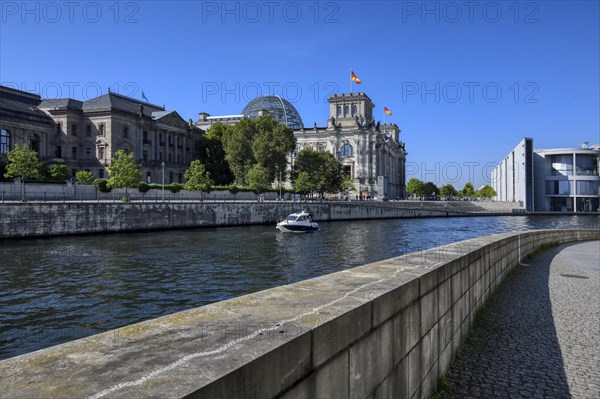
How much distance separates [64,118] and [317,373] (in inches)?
3661

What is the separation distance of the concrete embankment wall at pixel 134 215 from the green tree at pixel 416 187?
121 m

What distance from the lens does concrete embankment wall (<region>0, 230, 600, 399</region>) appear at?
8.04ft

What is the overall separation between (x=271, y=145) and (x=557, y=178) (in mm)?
77517

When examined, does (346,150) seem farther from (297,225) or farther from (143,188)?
(297,225)

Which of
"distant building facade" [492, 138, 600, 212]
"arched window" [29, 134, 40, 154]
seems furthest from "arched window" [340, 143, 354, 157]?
"arched window" [29, 134, 40, 154]

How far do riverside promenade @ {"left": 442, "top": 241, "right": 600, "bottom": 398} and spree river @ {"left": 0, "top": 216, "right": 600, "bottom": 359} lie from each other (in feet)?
33.3

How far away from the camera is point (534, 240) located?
22.1m

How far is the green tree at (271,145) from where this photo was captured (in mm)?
88750

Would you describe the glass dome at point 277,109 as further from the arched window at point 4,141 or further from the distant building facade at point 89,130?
the arched window at point 4,141

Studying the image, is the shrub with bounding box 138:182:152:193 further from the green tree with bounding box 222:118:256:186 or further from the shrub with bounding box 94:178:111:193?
the green tree with bounding box 222:118:256:186

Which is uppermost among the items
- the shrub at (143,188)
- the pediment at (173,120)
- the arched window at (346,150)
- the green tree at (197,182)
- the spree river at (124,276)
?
the pediment at (173,120)

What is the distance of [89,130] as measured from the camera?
84.7 m

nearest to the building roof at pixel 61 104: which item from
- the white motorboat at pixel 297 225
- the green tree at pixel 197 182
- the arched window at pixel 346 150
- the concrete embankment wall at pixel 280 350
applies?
the green tree at pixel 197 182

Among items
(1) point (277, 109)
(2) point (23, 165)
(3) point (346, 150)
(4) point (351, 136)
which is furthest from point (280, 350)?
(1) point (277, 109)
